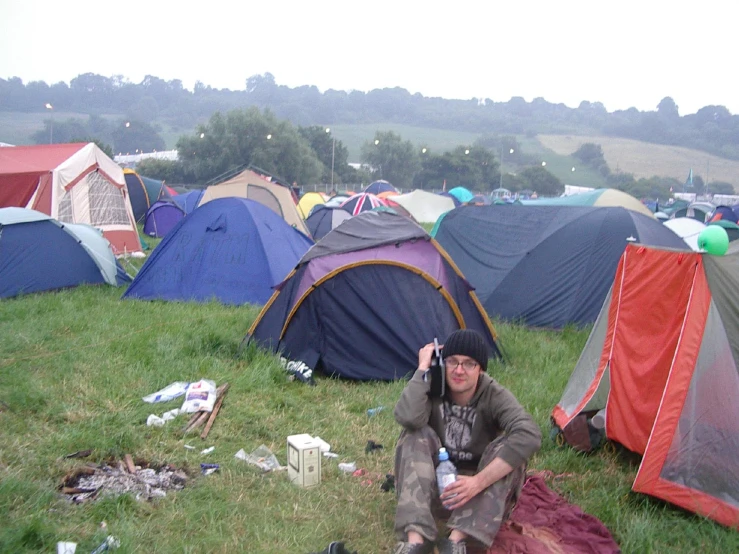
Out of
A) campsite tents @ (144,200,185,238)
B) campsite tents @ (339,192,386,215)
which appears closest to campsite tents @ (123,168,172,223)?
campsite tents @ (144,200,185,238)

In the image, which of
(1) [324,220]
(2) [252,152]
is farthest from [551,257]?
(2) [252,152]

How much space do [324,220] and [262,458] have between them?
13.1 m

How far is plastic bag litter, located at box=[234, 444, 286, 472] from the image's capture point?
388 cm

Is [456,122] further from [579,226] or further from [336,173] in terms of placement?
[579,226]

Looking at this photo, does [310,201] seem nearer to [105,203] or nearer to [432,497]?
[105,203]

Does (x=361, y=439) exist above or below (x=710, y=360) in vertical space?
below

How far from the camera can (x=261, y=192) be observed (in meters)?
14.4

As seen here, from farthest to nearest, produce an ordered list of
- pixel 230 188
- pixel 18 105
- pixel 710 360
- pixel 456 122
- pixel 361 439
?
1. pixel 456 122
2. pixel 18 105
3. pixel 230 188
4. pixel 361 439
5. pixel 710 360

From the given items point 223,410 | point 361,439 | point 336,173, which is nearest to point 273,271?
point 223,410

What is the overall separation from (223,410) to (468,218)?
5.21 meters

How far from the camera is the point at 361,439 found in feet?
14.4

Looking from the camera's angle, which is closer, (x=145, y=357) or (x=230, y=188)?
(x=145, y=357)

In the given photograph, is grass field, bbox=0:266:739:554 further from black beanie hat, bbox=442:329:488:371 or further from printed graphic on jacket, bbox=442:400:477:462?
black beanie hat, bbox=442:329:488:371

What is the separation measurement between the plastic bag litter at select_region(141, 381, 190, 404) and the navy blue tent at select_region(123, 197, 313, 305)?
10.3ft
